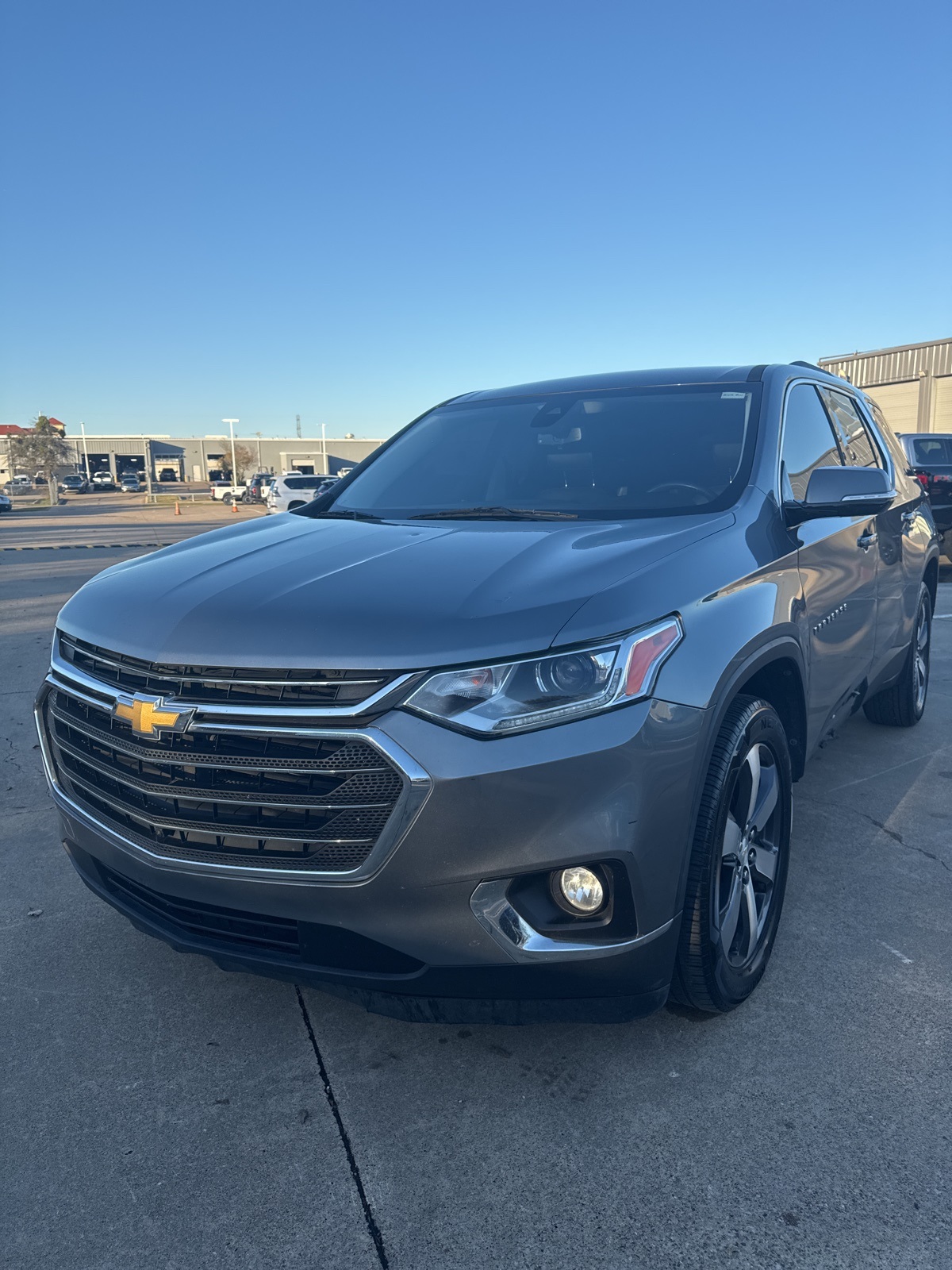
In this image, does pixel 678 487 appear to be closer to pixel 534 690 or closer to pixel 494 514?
pixel 494 514

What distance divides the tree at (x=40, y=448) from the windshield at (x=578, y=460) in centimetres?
6520

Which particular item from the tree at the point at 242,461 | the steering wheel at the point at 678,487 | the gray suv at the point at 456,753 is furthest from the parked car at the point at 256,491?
the gray suv at the point at 456,753

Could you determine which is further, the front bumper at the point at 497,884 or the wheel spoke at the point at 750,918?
the wheel spoke at the point at 750,918

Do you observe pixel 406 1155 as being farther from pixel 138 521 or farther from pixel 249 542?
pixel 138 521

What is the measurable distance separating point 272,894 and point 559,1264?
0.92 m

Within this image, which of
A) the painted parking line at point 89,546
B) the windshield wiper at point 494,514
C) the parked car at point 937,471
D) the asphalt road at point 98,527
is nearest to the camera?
the windshield wiper at point 494,514

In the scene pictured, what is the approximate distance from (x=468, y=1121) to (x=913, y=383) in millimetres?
37402

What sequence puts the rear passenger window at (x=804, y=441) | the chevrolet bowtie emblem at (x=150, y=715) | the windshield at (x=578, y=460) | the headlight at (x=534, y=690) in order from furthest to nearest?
1. the rear passenger window at (x=804, y=441)
2. the windshield at (x=578, y=460)
3. the chevrolet bowtie emblem at (x=150, y=715)
4. the headlight at (x=534, y=690)

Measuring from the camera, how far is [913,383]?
Result: 3459 cm

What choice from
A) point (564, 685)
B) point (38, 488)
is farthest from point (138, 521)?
point (38, 488)

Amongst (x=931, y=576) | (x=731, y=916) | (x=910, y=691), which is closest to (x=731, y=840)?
(x=731, y=916)

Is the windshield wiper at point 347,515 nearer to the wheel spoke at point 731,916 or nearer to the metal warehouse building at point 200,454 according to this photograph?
the wheel spoke at point 731,916

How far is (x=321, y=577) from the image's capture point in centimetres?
245

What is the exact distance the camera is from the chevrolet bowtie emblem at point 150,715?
2178mm
